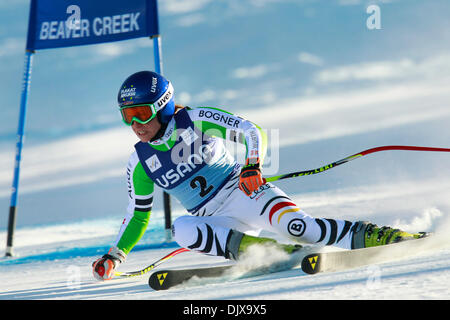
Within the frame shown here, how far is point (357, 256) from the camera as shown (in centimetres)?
312

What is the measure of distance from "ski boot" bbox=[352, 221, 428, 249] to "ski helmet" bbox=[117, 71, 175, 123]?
1.53 m

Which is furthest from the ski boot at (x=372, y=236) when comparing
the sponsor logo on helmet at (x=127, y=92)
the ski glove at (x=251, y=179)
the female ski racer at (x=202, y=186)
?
the sponsor logo on helmet at (x=127, y=92)

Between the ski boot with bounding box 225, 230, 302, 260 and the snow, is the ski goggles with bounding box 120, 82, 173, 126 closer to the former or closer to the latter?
the ski boot with bounding box 225, 230, 302, 260

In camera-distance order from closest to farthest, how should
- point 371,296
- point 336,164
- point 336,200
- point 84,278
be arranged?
point 371,296
point 336,164
point 84,278
point 336,200

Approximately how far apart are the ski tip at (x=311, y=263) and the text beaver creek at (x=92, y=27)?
5.13 metres

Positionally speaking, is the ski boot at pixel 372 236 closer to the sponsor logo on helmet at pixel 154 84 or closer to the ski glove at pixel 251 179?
the ski glove at pixel 251 179

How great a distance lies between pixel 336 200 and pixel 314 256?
642cm

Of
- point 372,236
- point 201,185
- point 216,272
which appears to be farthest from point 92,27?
point 372,236

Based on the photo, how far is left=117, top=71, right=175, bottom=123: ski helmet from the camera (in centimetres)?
344

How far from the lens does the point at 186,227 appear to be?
3359mm

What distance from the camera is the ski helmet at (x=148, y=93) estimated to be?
3.44 meters

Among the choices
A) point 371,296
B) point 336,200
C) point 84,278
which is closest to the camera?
point 371,296

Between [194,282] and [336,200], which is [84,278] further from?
[336,200]
